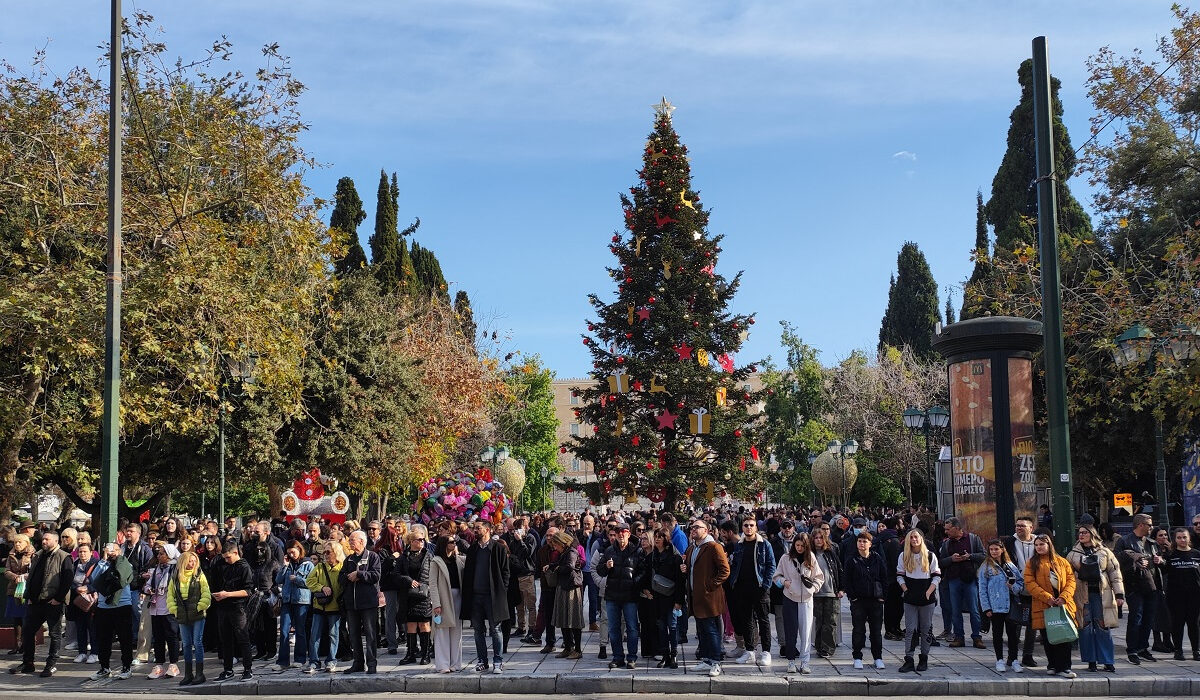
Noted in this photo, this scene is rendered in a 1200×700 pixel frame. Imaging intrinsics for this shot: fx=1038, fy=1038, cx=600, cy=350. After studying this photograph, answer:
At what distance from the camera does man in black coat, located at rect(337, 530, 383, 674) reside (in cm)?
1254

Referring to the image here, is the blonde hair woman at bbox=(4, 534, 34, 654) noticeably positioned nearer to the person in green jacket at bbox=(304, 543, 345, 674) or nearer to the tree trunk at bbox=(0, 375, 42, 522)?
the tree trunk at bbox=(0, 375, 42, 522)

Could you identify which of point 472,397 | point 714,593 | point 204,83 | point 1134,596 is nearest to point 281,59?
point 204,83

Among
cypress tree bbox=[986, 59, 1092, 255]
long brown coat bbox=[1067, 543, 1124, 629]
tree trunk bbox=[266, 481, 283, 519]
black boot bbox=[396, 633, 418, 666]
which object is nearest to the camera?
long brown coat bbox=[1067, 543, 1124, 629]

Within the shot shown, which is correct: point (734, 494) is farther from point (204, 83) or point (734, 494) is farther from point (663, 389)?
point (204, 83)

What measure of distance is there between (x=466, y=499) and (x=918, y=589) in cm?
1487

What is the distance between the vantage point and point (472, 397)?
41.2 metres

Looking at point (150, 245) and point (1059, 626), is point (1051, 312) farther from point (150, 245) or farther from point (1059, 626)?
point (150, 245)

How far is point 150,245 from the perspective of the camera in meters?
19.1

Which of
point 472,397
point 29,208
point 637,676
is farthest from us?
point 472,397

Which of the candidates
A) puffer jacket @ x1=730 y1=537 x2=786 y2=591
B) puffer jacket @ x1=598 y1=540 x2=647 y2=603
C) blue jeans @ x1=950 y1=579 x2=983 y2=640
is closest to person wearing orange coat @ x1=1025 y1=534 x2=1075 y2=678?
blue jeans @ x1=950 y1=579 x2=983 y2=640

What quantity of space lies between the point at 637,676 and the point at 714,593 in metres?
1.32

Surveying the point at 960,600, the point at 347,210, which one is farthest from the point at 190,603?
the point at 347,210

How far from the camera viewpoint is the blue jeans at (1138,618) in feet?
42.2

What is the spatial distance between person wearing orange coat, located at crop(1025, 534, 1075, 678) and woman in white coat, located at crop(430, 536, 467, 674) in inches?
263
